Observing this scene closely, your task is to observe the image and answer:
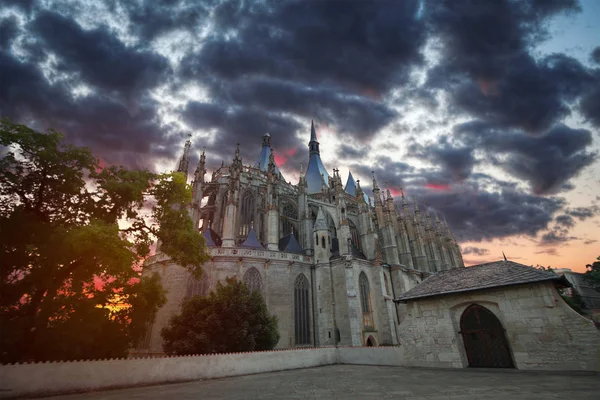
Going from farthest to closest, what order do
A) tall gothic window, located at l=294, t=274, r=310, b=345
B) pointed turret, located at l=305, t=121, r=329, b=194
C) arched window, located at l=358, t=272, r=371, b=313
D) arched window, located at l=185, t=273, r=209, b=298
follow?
pointed turret, located at l=305, t=121, r=329, b=194 → arched window, located at l=358, t=272, r=371, b=313 → tall gothic window, located at l=294, t=274, r=310, b=345 → arched window, located at l=185, t=273, r=209, b=298

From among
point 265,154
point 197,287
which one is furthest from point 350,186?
point 197,287

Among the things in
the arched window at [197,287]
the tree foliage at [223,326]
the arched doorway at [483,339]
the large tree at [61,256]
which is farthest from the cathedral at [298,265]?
the arched doorway at [483,339]

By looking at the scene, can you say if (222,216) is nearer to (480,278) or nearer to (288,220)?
(288,220)

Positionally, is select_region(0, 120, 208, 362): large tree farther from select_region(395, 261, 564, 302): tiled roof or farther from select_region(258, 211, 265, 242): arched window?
select_region(258, 211, 265, 242): arched window

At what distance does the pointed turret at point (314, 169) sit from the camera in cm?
5122

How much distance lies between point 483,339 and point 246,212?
25.5m

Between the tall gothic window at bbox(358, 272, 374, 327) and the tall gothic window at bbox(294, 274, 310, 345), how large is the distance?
5.14m

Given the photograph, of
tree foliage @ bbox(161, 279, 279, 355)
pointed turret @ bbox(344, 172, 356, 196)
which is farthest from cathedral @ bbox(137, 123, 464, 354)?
pointed turret @ bbox(344, 172, 356, 196)

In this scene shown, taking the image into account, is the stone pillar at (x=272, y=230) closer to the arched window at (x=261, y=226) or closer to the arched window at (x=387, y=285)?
the arched window at (x=261, y=226)

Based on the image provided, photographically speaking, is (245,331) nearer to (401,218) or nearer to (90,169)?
(90,169)

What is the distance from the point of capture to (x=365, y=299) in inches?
1040

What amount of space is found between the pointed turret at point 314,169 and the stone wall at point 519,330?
36.8m

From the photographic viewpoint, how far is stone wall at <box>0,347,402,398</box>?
8.25m

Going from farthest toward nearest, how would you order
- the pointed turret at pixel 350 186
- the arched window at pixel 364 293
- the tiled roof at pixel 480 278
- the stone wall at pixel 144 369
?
the pointed turret at pixel 350 186, the arched window at pixel 364 293, the tiled roof at pixel 480 278, the stone wall at pixel 144 369
